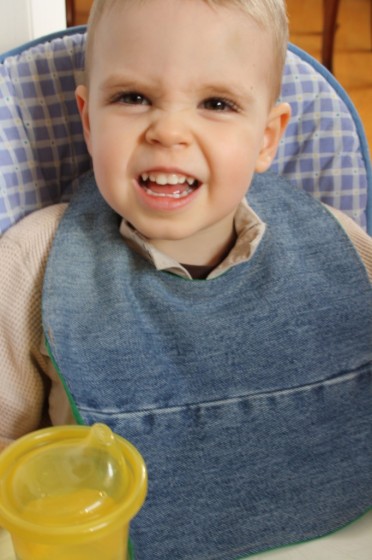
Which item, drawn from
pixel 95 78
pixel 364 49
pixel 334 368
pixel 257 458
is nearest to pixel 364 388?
pixel 334 368

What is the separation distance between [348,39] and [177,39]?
3.08m

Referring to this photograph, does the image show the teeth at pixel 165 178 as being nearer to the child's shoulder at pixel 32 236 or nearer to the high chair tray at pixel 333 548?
the child's shoulder at pixel 32 236

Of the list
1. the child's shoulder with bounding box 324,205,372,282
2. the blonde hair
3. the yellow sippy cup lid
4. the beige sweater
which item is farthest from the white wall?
the yellow sippy cup lid

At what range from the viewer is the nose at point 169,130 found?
2.36 ft

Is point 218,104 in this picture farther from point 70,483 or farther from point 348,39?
point 348,39

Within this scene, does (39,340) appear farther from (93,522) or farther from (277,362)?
(93,522)

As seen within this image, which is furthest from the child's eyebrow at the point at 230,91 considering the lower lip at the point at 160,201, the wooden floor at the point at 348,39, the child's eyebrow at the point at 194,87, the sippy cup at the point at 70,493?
the wooden floor at the point at 348,39

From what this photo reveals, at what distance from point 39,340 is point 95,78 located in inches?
12.1

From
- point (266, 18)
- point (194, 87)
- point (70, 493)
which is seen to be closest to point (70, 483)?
point (70, 493)

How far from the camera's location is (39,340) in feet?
2.66

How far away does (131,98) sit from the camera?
2.48 feet

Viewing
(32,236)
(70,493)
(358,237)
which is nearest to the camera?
(70,493)

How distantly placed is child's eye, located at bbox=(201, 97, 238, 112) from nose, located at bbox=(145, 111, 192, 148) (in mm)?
35

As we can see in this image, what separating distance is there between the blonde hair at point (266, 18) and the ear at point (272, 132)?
2 centimetres
